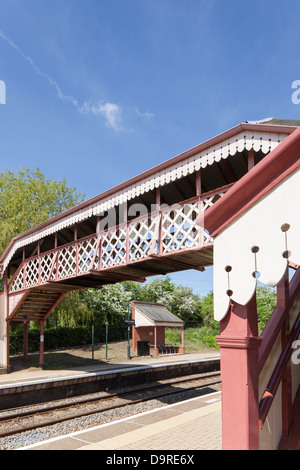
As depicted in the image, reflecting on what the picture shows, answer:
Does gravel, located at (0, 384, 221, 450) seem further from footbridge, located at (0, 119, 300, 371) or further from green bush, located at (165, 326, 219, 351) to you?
green bush, located at (165, 326, 219, 351)

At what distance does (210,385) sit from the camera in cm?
1650

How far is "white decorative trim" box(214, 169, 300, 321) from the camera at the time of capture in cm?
290

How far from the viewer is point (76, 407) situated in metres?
12.3

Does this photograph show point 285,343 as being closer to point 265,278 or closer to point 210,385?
point 265,278

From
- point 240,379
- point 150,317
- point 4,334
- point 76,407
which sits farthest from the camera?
point 150,317

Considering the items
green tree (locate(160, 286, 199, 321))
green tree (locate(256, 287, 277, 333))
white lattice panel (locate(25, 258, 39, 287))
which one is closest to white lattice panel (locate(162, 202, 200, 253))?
white lattice panel (locate(25, 258, 39, 287))

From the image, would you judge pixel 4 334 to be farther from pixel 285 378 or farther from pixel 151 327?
pixel 285 378

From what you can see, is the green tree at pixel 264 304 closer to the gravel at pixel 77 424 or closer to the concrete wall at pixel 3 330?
the concrete wall at pixel 3 330

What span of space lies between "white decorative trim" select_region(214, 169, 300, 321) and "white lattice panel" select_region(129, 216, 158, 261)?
6.76 m

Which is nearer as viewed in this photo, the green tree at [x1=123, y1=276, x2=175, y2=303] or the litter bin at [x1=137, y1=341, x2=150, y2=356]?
the litter bin at [x1=137, y1=341, x2=150, y2=356]

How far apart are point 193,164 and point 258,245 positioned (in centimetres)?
635

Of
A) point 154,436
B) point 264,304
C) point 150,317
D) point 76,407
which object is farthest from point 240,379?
point 264,304

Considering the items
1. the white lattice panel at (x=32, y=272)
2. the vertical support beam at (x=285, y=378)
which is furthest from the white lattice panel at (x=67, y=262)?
the vertical support beam at (x=285, y=378)
